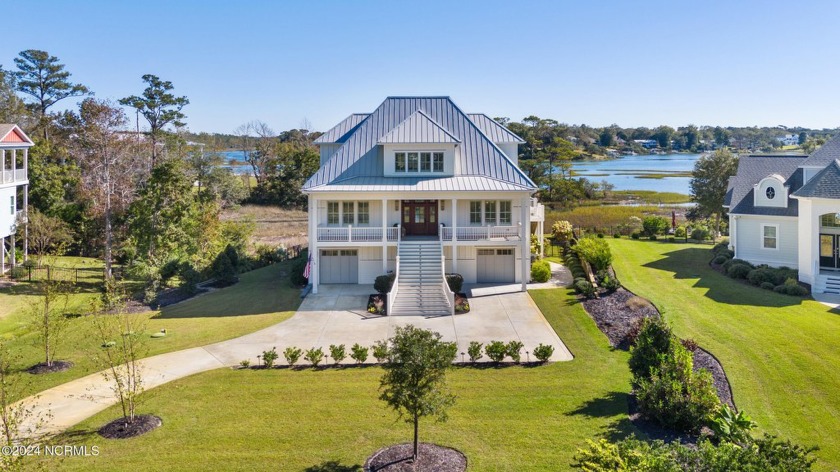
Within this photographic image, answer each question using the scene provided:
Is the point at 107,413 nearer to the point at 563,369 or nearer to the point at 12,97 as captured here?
the point at 563,369

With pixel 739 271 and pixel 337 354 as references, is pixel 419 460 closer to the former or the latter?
pixel 337 354

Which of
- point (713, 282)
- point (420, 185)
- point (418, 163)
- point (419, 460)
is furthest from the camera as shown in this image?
point (418, 163)

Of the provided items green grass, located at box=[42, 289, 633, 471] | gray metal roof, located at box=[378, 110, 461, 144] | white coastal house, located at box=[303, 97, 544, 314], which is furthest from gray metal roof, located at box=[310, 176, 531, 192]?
green grass, located at box=[42, 289, 633, 471]

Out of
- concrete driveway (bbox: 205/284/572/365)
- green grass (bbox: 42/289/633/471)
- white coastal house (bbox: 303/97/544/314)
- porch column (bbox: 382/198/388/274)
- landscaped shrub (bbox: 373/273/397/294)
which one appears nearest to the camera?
green grass (bbox: 42/289/633/471)

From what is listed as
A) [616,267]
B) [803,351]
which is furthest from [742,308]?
[616,267]

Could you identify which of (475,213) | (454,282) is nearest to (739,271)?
(475,213)

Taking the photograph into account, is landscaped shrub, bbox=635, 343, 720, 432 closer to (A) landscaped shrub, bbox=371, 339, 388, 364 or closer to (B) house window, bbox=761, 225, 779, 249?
(A) landscaped shrub, bbox=371, 339, 388, 364
